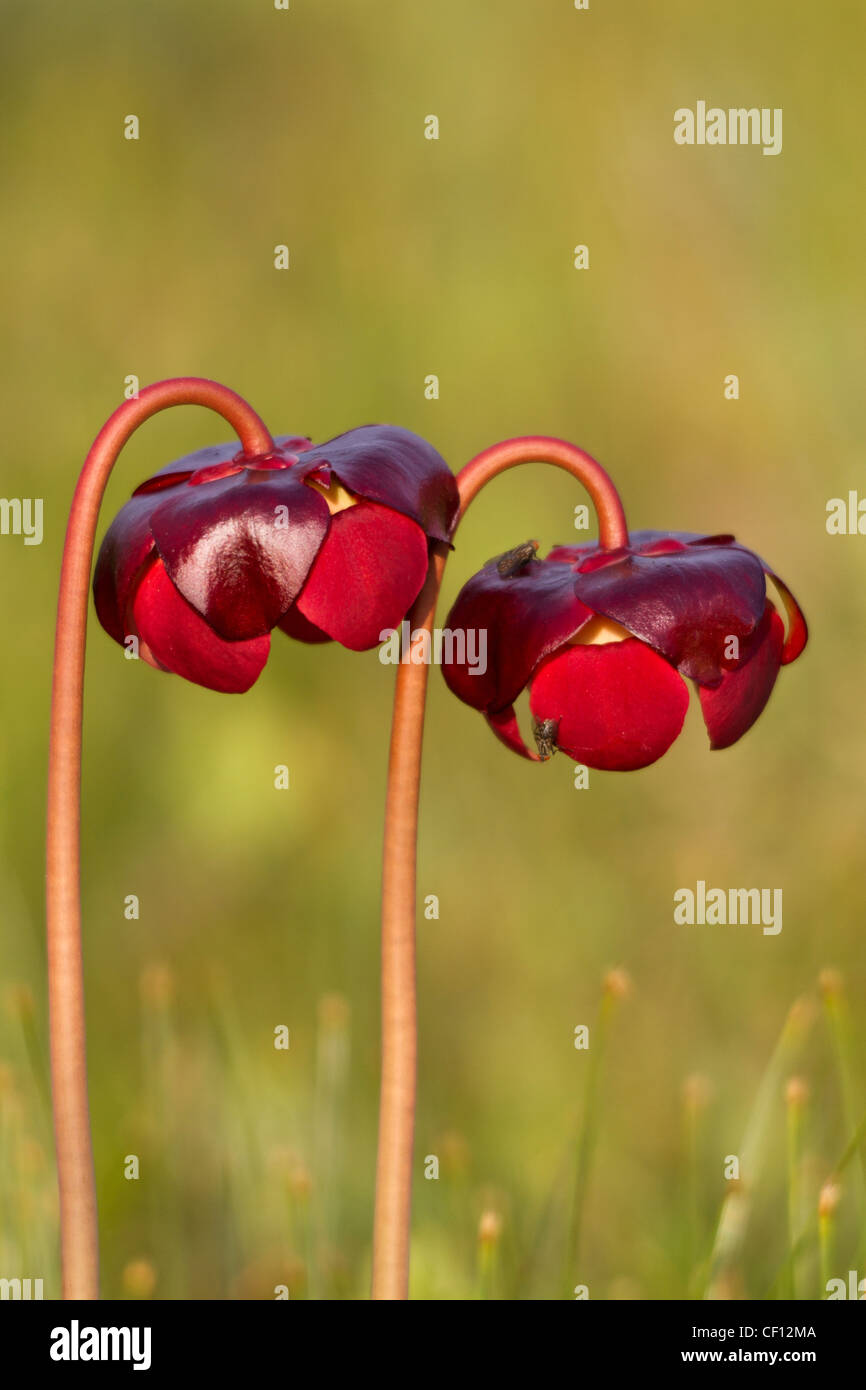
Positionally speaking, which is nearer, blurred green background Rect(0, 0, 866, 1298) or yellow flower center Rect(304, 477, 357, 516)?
yellow flower center Rect(304, 477, 357, 516)

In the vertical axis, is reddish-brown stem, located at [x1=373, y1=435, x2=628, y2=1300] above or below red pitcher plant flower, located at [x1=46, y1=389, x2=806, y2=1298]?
below

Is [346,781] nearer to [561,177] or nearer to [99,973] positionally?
[99,973]

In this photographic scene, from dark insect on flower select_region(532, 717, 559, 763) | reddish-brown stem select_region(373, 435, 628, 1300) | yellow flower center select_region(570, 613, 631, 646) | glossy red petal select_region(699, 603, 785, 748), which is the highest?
yellow flower center select_region(570, 613, 631, 646)

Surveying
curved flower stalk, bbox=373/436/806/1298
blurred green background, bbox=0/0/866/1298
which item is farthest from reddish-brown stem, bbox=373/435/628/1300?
blurred green background, bbox=0/0/866/1298

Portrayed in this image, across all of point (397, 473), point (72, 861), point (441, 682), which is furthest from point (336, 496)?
point (441, 682)

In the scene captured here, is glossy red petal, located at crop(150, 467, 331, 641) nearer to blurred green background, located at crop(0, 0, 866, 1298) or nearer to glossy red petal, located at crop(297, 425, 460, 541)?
glossy red petal, located at crop(297, 425, 460, 541)

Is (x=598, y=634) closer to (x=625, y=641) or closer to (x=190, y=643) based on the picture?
(x=625, y=641)

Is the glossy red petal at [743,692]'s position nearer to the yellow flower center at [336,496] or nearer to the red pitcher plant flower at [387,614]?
the red pitcher plant flower at [387,614]
